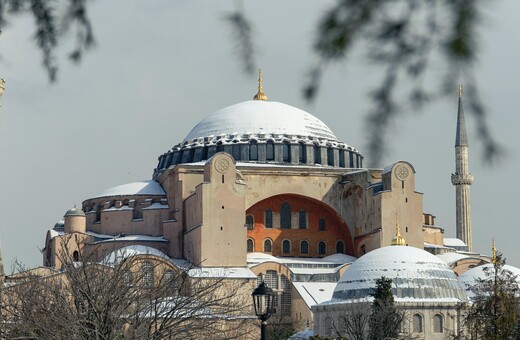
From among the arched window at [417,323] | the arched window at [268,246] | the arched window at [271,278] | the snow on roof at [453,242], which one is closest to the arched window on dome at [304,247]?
the arched window at [268,246]

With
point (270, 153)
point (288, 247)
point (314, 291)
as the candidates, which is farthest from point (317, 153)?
point (314, 291)

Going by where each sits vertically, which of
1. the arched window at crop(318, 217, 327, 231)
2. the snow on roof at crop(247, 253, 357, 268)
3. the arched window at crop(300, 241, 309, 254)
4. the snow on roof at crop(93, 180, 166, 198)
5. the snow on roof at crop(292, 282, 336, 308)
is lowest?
the snow on roof at crop(292, 282, 336, 308)

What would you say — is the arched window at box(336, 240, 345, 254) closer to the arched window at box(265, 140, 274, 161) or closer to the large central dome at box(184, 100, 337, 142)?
the arched window at box(265, 140, 274, 161)

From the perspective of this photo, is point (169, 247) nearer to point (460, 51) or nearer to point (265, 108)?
point (265, 108)

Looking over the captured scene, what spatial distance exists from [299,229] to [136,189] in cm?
828

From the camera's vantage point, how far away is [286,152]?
58.8 metres

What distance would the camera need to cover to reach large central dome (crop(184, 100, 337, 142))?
60.2 metres

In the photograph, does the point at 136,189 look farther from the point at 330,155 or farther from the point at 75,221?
the point at 330,155

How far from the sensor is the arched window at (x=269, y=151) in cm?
5884

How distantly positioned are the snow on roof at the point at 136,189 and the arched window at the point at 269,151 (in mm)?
5238

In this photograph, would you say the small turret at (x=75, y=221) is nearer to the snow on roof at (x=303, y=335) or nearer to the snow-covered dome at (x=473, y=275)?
the snow on roof at (x=303, y=335)

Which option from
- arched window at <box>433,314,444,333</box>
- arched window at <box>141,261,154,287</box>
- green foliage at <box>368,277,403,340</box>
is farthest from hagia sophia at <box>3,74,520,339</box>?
arched window at <box>141,261,154,287</box>

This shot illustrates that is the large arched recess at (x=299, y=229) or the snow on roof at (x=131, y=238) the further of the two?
the large arched recess at (x=299, y=229)

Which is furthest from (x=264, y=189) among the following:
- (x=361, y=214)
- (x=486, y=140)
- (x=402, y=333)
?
(x=486, y=140)
